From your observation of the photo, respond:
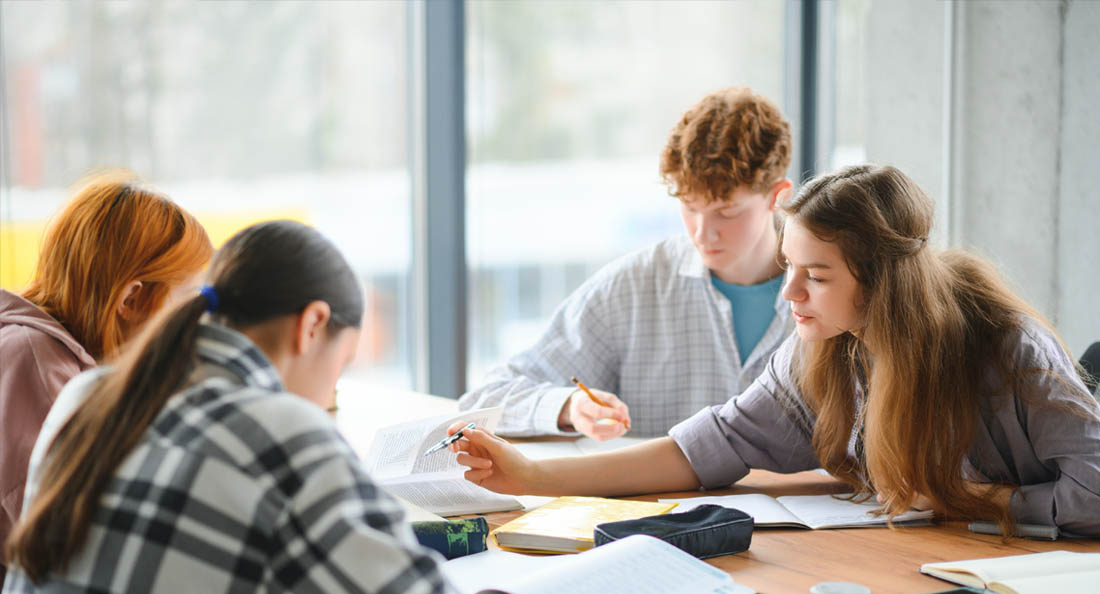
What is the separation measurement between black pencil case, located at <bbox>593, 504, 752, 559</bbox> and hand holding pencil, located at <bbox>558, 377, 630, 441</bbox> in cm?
54

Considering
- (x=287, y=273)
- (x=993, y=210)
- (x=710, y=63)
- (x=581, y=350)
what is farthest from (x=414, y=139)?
(x=287, y=273)

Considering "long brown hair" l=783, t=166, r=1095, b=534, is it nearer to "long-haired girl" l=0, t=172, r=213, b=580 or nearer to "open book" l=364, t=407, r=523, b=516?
"open book" l=364, t=407, r=523, b=516

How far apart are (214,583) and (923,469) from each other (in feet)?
3.78

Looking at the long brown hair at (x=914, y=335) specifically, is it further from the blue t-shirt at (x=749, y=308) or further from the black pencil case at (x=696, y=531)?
the blue t-shirt at (x=749, y=308)

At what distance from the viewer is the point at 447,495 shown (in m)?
1.79

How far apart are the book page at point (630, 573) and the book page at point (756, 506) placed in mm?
213

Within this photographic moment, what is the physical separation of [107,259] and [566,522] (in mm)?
893

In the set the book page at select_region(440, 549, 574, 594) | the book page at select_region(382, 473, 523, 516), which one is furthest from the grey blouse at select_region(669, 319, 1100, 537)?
the book page at select_region(440, 549, 574, 594)

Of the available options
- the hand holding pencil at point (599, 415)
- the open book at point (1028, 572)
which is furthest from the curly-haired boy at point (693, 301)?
the open book at point (1028, 572)

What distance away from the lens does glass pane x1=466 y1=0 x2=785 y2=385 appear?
11.2 feet

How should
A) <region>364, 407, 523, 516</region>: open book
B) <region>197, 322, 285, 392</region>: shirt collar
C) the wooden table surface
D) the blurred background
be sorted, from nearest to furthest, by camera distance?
<region>197, 322, 285, 392</region>: shirt collar, the wooden table surface, <region>364, 407, 523, 516</region>: open book, the blurred background

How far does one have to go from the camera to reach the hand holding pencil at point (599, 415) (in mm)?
2121

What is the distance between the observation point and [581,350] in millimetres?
2617

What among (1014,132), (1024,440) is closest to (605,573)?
(1024,440)
